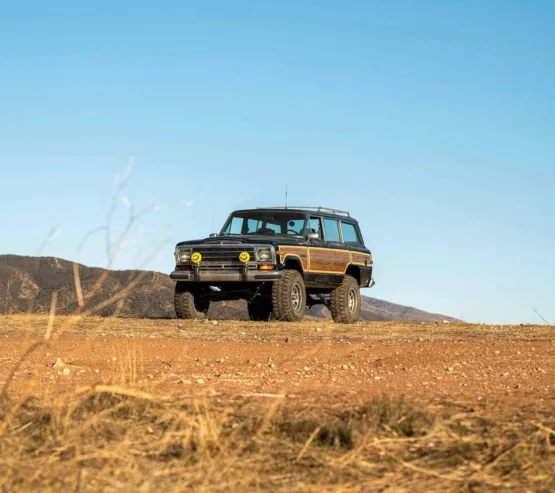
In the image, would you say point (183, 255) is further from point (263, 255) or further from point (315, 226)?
point (315, 226)

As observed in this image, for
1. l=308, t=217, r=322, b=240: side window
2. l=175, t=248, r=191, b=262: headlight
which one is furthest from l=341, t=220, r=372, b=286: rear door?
l=175, t=248, r=191, b=262: headlight

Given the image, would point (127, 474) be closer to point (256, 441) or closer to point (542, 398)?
point (256, 441)

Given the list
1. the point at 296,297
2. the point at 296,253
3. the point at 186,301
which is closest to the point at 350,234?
the point at 296,253

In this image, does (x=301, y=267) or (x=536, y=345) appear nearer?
(x=536, y=345)

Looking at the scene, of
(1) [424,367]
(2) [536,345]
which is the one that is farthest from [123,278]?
(1) [424,367]

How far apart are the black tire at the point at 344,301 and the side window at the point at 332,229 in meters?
0.85

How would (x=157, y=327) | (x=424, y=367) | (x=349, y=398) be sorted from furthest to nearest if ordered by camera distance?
(x=157, y=327) < (x=424, y=367) < (x=349, y=398)

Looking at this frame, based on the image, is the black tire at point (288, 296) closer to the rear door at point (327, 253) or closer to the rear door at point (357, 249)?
the rear door at point (327, 253)

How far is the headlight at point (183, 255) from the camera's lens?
1780cm

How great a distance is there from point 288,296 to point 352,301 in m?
2.79

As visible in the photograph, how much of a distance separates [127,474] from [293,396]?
1.82 metres

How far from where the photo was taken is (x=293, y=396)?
6.10 m

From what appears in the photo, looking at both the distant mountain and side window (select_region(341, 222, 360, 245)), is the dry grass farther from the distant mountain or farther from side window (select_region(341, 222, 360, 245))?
the distant mountain

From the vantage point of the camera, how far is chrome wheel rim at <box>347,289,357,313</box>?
19.8 m
